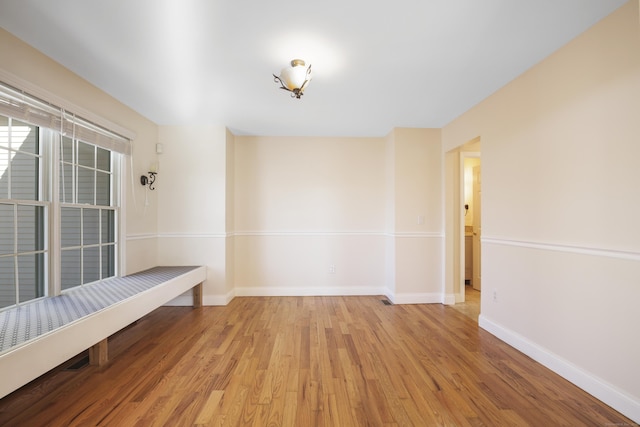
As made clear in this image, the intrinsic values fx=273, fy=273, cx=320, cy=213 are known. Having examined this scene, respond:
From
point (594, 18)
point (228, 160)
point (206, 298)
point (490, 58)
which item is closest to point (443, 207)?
point (490, 58)

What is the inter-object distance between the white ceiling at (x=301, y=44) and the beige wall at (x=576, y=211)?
0.87 ft

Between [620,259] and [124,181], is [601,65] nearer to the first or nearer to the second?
[620,259]

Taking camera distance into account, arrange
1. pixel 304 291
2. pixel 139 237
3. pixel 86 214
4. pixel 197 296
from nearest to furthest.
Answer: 1. pixel 86 214
2. pixel 139 237
3. pixel 197 296
4. pixel 304 291

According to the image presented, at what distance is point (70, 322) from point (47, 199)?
1195mm

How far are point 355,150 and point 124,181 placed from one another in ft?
9.84

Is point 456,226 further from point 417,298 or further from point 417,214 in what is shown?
point 417,298

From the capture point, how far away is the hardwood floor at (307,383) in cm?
157

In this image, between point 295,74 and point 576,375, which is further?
point 295,74

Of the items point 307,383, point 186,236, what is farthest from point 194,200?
point 307,383

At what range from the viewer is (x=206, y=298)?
3625mm

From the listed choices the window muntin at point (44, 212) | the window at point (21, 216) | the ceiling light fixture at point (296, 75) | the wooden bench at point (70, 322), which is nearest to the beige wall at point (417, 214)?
the ceiling light fixture at point (296, 75)

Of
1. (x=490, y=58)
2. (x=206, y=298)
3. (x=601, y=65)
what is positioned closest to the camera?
(x=601, y=65)

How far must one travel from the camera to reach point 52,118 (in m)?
2.15

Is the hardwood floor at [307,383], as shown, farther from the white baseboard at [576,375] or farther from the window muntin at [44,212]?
the window muntin at [44,212]
